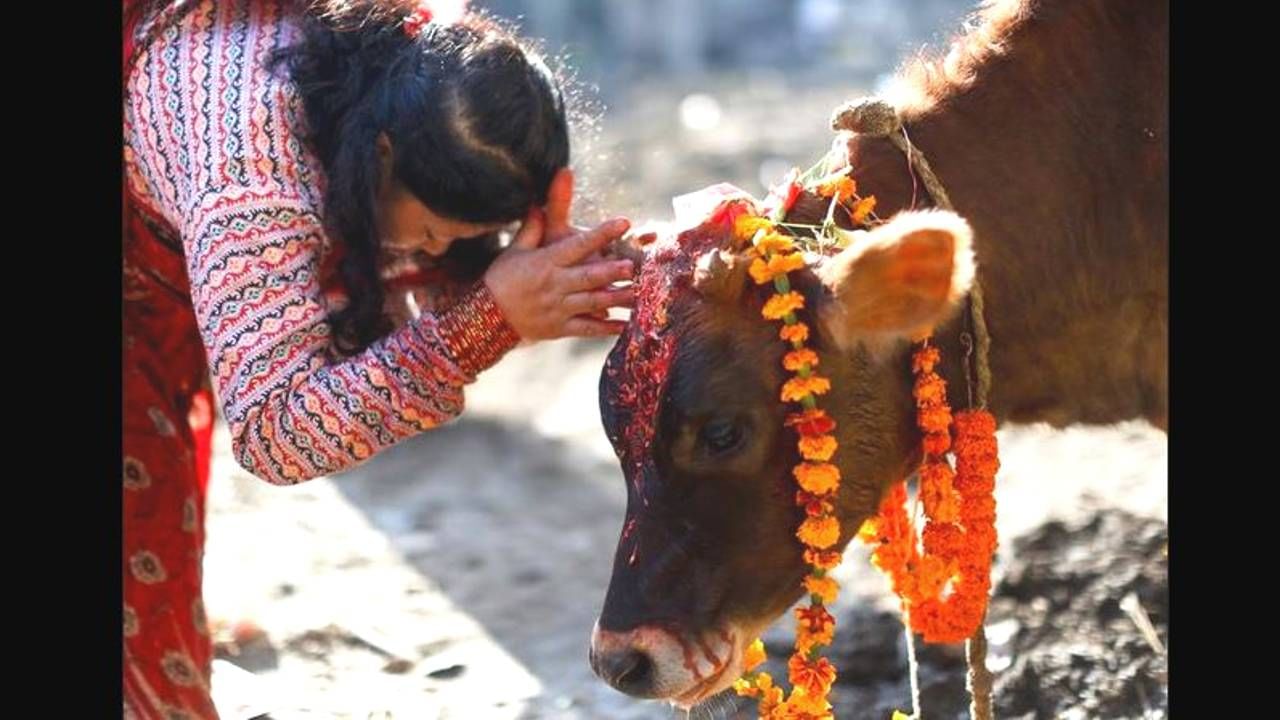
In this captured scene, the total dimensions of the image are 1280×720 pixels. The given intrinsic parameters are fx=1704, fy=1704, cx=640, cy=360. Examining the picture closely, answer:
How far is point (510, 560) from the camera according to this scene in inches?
219

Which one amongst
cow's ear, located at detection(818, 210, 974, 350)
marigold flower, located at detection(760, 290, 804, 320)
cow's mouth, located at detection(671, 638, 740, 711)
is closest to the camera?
cow's ear, located at detection(818, 210, 974, 350)

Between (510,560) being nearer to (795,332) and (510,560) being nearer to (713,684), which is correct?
(713,684)

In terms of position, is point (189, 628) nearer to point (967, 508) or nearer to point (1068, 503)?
point (967, 508)

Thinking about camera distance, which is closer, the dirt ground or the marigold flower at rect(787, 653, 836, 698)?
the marigold flower at rect(787, 653, 836, 698)

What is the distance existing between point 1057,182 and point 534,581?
265 cm

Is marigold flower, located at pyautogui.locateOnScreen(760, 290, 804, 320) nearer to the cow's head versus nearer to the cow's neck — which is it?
the cow's head

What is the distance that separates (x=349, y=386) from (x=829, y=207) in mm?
926

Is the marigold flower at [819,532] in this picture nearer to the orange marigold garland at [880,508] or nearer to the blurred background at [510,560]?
the orange marigold garland at [880,508]

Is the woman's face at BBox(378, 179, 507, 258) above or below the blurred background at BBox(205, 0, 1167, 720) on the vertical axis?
above

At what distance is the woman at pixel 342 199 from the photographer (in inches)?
122

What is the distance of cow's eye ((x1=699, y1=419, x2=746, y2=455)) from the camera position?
2.82m

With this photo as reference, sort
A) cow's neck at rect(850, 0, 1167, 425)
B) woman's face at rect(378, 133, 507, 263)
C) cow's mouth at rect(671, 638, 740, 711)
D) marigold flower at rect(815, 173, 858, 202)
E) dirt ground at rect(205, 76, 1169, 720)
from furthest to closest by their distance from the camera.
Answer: dirt ground at rect(205, 76, 1169, 720), woman's face at rect(378, 133, 507, 263), cow's neck at rect(850, 0, 1167, 425), marigold flower at rect(815, 173, 858, 202), cow's mouth at rect(671, 638, 740, 711)

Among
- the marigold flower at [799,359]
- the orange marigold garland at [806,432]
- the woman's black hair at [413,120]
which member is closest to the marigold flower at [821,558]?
the orange marigold garland at [806,432]

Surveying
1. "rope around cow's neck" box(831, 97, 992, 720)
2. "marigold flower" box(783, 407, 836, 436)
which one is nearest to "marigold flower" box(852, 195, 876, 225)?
"rope around cow's neck" box(831, 97, 992, 720)
